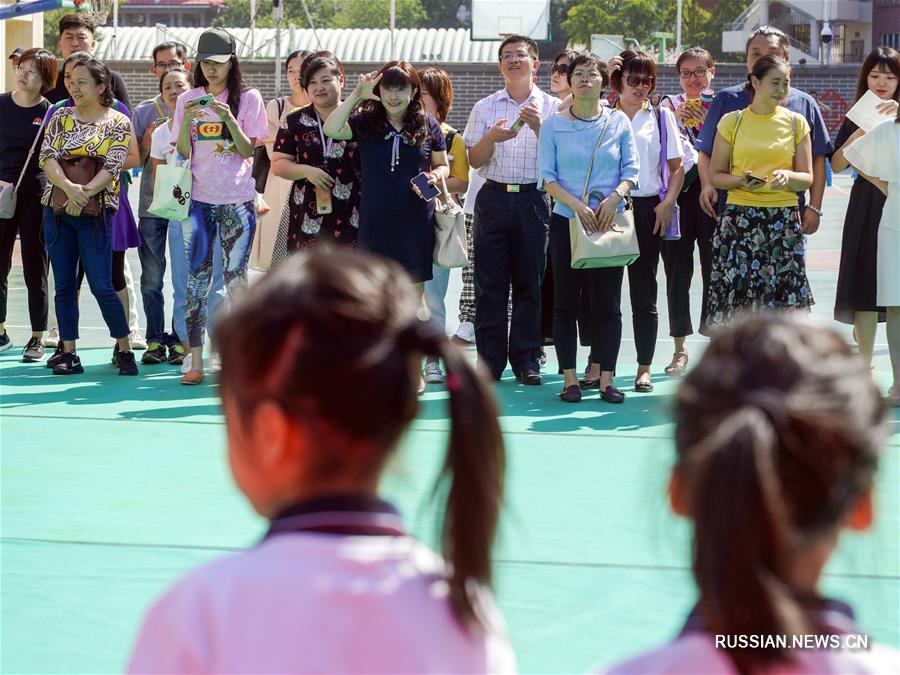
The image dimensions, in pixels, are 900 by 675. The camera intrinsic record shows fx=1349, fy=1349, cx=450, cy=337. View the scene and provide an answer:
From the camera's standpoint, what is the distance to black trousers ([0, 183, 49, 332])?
8.48 meters

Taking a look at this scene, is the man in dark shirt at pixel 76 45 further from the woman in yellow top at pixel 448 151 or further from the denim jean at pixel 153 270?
the woman in yellow top at pixel 448 151

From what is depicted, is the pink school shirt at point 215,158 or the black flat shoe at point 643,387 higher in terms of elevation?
the pink school shirt at point 215,158

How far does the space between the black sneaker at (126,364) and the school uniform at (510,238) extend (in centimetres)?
208

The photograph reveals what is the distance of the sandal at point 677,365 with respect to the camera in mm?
8312

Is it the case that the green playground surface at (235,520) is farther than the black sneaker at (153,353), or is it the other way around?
the black sneaker at (153,353)

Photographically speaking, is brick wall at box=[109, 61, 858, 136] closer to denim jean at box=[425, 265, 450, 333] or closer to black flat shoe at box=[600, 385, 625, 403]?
denim jean at box=[425, 265, 450, 333]

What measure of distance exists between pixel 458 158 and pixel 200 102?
156cm

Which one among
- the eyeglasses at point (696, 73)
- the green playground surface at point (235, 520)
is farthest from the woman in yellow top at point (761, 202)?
the eyeglasses at point (696, 73)

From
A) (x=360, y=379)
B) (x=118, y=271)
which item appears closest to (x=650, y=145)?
(x=118, y=271)

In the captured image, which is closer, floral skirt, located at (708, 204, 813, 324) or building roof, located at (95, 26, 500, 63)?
floral skirt, located at (708, 204, 813, 324)

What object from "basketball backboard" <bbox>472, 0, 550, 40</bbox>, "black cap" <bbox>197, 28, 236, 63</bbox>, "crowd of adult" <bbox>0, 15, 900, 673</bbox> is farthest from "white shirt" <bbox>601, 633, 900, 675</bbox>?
"basketball backboard" <bbox>472, 0, 550, 40</bbox>

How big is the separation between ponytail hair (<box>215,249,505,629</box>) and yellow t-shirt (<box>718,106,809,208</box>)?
6001 mm

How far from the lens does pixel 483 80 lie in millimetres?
37938

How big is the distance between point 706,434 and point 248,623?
0.48m
